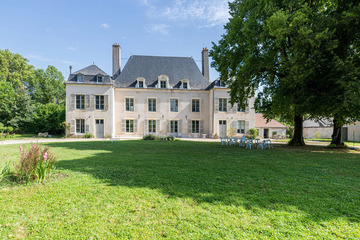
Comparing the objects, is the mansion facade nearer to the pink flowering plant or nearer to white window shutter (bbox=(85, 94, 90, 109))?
white window shutter (bbox=(85, 94, 90, 109))

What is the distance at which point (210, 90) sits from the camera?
850 inches

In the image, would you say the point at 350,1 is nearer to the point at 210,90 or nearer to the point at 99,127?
the point at 210,90

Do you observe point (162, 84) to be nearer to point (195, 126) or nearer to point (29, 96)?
point (195, 126)

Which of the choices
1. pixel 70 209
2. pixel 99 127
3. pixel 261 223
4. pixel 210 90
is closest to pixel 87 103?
pixel 99 127

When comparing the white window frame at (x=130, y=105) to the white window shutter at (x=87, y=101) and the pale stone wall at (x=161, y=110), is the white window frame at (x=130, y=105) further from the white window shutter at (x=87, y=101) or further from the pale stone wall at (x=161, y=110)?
the white window shutter at (x=87, y=101)

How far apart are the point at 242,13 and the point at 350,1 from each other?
15.5 feet

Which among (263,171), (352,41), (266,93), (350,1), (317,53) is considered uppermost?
(350,1)

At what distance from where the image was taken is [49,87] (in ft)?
96.9

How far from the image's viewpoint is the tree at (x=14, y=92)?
2267 centimetres

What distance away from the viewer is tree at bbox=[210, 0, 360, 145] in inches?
302

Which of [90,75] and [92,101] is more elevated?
[90,75]

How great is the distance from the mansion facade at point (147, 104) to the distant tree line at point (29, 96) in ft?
12.5

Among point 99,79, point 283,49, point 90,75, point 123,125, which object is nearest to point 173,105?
point 123,125

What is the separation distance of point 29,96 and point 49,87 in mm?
3146
